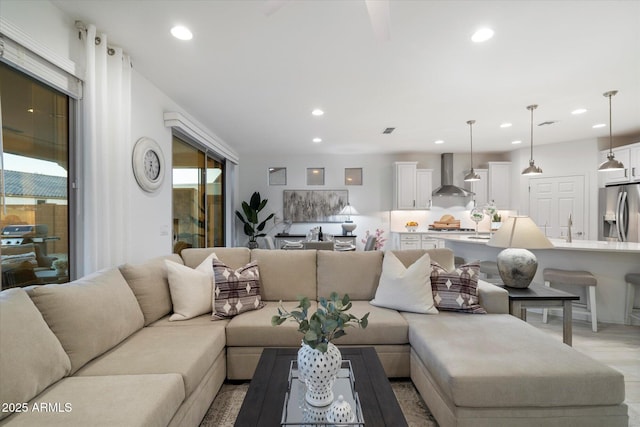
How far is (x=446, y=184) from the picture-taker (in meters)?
6.86

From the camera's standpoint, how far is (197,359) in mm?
1674

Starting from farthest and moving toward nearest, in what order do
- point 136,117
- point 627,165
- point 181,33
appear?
point 627,165 → point 136,117 → point 181,33

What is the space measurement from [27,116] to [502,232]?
372 centimetres

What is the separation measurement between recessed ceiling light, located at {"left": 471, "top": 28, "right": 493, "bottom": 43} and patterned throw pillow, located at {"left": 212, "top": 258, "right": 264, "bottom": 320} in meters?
2.65

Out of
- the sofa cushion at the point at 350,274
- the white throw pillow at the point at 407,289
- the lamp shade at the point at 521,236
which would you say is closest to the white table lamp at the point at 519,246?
the lamp shade at the point at 521,236

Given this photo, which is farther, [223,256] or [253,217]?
[253,217]

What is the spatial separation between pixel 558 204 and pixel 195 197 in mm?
6828

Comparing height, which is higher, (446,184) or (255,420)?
(446,184)

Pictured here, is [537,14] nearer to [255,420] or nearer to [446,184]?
[255,420]

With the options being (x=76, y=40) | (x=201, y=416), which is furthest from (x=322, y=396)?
(x=76, y=40)

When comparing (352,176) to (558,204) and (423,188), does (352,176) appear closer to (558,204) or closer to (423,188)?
(423,188)

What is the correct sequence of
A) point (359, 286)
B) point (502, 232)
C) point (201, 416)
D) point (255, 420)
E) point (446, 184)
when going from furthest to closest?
point (446, 184) → point (359, 286) → point (502, 232) → point (201, 416) → point (255, 420)

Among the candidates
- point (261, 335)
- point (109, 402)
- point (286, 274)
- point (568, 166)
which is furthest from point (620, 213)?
point (109, 402)

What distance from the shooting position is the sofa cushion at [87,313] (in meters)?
1.48
